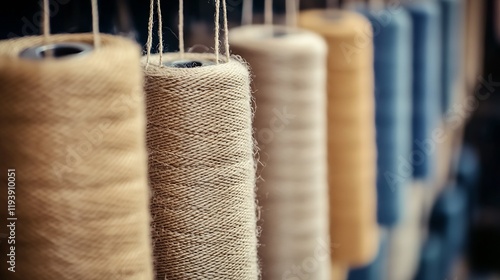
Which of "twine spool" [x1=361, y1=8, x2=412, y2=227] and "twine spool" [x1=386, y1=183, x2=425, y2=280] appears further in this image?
"twine spool" [x1=386, y1=183, x2=425, y2=280]

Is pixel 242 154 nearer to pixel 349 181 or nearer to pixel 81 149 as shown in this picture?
pixel 81 149

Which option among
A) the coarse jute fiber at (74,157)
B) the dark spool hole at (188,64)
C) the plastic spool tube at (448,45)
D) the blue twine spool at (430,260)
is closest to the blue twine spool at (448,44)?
the plastic spool tube at (448,45)

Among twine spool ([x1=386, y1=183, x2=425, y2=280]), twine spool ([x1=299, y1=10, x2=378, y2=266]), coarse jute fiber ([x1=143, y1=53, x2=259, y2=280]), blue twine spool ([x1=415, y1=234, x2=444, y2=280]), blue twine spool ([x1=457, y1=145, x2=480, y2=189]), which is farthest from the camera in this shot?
blue twine spool ([x1=457, y1=145, x2=480, y2=189])

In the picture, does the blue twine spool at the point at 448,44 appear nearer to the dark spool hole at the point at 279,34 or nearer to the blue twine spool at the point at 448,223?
the blue twine spool at the point at 448,223

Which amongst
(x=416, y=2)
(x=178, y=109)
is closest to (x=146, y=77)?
(x=178, y=109)

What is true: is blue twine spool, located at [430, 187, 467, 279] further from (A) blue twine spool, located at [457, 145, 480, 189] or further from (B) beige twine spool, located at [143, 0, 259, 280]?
(B) beige twine spool, located at [143, 0, 259, 280]

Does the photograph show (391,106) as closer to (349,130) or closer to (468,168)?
(349,130)

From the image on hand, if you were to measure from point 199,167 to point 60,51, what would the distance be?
21 cm

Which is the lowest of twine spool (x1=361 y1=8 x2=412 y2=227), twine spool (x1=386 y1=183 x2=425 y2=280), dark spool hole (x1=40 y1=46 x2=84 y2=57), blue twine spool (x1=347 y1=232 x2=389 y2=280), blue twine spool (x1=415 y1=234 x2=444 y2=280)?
blue twine spool (x1=415 y1=234 x2=444 y2=280)

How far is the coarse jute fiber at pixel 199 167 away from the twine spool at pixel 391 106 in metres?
0.58

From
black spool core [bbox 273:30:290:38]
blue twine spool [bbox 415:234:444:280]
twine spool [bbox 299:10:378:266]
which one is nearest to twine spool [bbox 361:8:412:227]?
twine spool [bbox 299:10:378:266]

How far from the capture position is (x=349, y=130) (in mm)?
1251

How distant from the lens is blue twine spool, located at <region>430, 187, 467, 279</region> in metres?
2.39

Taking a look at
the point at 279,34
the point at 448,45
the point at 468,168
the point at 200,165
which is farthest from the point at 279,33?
the point at 468,168
